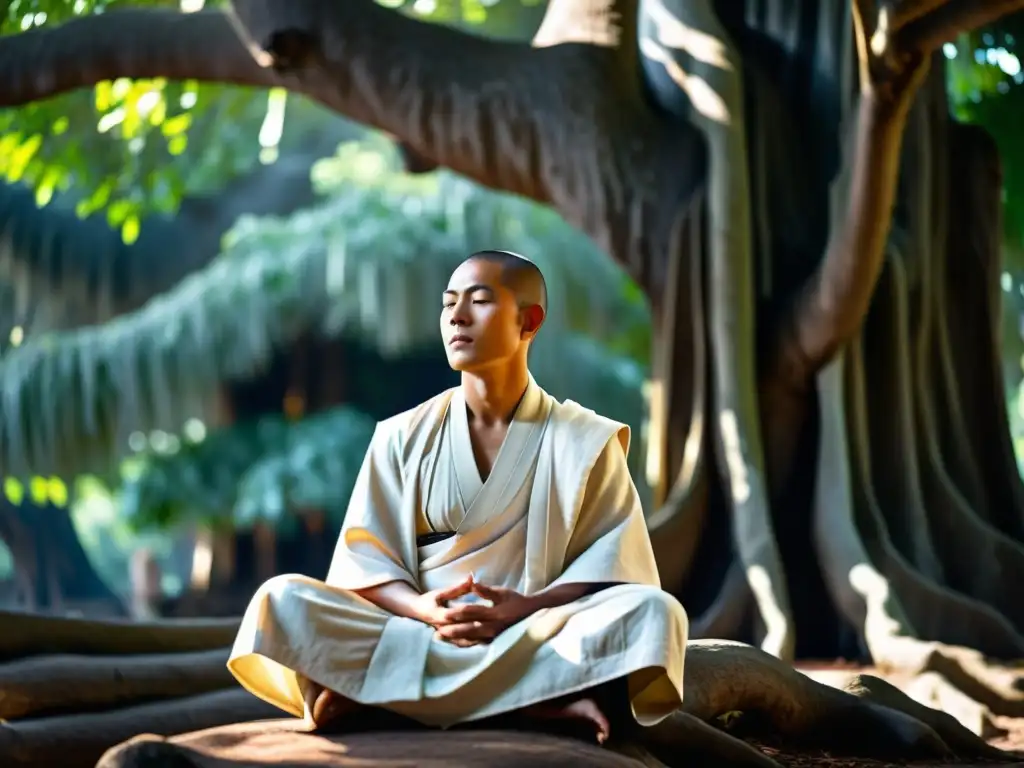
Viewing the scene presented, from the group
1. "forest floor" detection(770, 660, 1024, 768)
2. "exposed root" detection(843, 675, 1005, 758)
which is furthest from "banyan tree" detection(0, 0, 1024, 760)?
→ "exposed root" detection(843, 675, 1005, 758)

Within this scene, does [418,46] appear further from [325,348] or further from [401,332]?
[325,348]

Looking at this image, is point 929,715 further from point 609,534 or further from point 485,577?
point 485,577

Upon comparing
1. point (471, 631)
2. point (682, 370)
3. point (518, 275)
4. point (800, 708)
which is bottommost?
point (800, 708)

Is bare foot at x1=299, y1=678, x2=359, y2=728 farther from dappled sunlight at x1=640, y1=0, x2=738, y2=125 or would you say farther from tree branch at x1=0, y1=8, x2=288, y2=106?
tree branch at x1=0, y1=8, x2=288, y2=106

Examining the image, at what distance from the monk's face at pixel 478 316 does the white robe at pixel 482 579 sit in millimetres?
176

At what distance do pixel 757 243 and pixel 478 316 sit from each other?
3383mm

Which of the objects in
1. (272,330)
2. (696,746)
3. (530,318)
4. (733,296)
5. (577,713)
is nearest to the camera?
(577,713)

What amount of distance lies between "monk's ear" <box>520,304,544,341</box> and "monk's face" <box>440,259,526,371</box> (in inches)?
1.7

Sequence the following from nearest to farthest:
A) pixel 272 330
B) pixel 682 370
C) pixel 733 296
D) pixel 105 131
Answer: pixel 733 296 < pixel 682 370 < pixel 105 131 < pixel 272 330

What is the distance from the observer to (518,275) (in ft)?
10.1

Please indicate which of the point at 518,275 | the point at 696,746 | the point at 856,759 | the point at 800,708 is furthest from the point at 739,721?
the point at 518,275

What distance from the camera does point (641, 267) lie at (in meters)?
6.21

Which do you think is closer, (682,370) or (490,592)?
(490,592)

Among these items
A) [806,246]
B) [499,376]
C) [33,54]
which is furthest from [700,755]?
[33,54]
